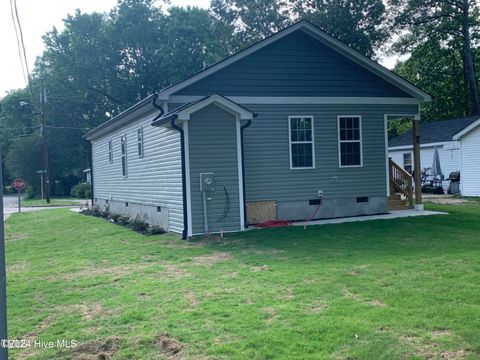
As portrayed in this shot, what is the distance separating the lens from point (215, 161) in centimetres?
1234

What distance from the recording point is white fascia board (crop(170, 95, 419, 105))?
13.1m

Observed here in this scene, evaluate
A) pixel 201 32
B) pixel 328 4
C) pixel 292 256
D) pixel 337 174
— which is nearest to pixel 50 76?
pixel 201 32

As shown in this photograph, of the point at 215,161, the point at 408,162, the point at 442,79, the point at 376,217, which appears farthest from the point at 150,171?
the point at 442,79

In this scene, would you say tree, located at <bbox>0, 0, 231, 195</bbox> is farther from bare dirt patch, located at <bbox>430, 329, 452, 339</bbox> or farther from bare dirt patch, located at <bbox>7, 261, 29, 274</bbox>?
bare dirt patch, located at <bbox>430, 329, 452, 339</bbox>

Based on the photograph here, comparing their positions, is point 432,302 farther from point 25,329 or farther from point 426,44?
point 426,44

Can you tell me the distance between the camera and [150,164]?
595 inches

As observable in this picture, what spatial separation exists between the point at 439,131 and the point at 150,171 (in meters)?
19.5

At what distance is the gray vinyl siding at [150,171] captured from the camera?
12742 millimetres

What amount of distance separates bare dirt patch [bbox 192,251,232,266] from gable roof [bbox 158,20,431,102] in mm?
4882

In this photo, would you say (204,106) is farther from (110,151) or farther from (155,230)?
(110,151)

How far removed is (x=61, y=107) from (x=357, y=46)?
29586 mm

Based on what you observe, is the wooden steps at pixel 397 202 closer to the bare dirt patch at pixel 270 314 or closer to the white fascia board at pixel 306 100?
the white fascia board at pixel 306 100

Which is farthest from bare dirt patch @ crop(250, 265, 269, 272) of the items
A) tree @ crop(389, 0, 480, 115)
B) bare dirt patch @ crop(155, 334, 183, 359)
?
tree @ crop(389, 0, 480, 115)

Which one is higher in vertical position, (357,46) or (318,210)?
(357,46)
